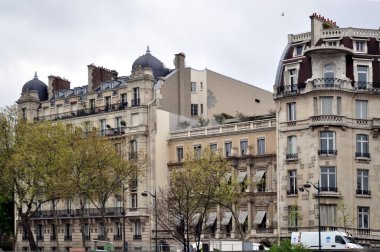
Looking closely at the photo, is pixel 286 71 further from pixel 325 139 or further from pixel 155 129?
pixel 155 129

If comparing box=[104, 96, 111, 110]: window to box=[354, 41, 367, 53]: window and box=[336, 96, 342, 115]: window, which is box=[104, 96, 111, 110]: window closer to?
box=[336, 96, 342, 115]: window

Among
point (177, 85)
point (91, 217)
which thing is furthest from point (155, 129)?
point (91, 217)

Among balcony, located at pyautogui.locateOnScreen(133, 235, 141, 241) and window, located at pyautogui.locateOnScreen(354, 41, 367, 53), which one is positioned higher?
window, located at pyautogui.locateOnScreen(354, 41, 367, 53)

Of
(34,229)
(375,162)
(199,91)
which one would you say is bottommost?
(34,229)

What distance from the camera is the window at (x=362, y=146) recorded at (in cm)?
7794

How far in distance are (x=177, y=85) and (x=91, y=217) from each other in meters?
15.6

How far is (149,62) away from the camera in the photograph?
9419 cm

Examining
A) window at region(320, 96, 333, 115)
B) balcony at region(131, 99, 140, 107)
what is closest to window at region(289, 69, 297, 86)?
window at region(320, 96, 333, 115)

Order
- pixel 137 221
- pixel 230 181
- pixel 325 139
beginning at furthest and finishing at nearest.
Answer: pixel 137 221 → pixel 230 181 → pixel 325 139

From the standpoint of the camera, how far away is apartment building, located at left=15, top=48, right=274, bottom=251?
3546 inches

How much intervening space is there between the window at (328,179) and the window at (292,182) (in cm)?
282

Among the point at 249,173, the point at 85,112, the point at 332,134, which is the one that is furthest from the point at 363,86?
the point at 85,112

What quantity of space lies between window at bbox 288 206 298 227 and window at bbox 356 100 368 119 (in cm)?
924

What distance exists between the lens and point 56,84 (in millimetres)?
106250
